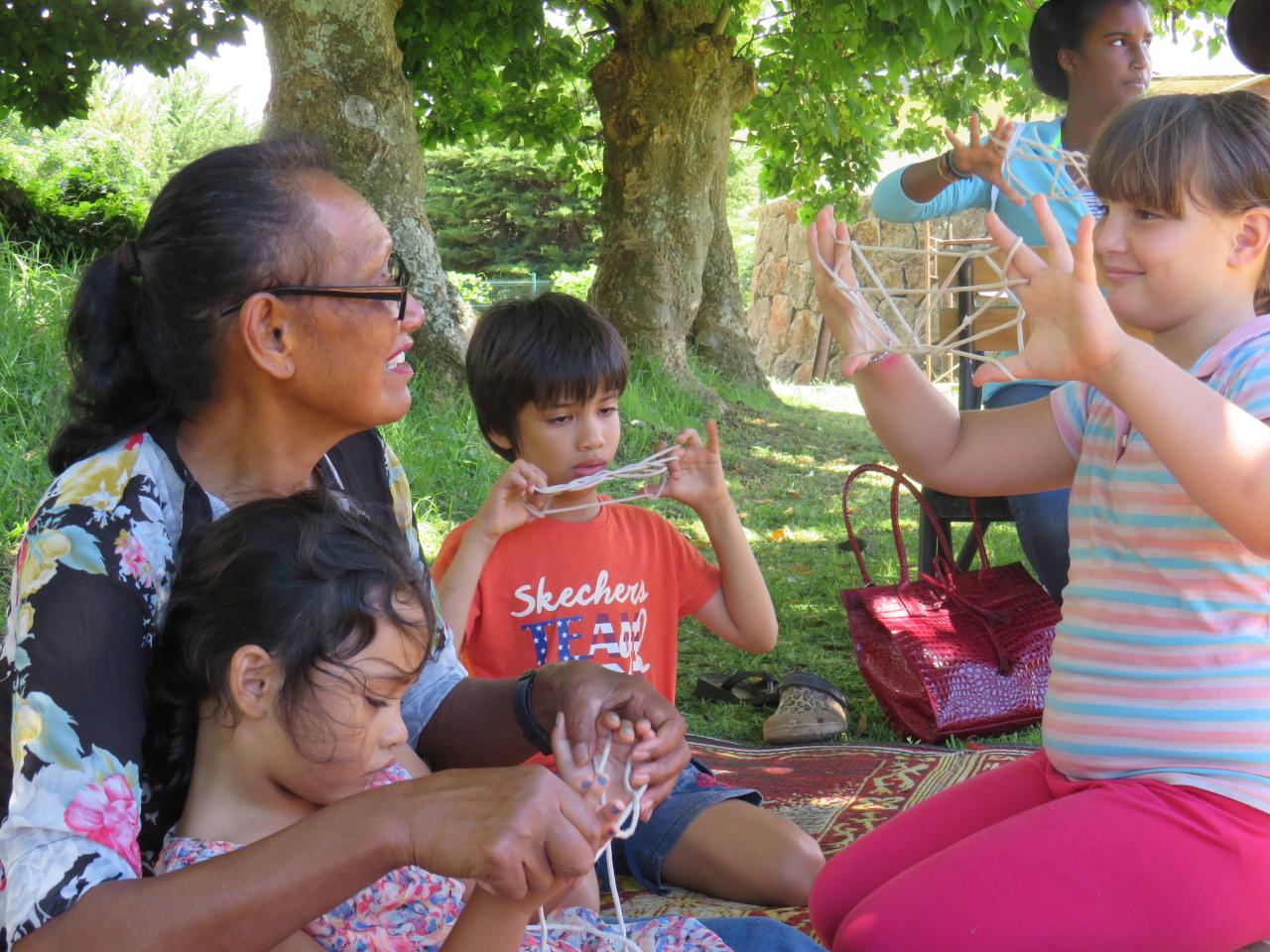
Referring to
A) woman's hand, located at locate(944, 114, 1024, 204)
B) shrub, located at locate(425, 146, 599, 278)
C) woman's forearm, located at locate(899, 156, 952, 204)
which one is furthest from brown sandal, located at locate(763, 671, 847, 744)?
shrub, located at locate(425, 146, 599, 278)

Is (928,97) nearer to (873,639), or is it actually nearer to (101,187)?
(101,187)

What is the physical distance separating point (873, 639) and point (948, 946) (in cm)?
213

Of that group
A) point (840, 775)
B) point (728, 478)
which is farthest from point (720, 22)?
point (840, 775)

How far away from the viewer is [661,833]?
2.71 metres

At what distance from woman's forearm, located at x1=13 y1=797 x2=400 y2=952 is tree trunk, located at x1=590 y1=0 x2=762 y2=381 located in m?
8.09

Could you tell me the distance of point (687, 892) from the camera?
2.73m

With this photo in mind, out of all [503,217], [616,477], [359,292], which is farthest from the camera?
[503,217]

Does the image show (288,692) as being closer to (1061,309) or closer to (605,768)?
(605,768)

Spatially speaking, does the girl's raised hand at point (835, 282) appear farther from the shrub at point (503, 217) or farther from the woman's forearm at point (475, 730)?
the shrub at point (503, 217)

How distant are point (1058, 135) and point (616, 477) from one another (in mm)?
1908

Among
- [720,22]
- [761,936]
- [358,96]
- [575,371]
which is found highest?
[720,22]

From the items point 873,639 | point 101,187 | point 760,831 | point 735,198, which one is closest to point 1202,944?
point 760,831

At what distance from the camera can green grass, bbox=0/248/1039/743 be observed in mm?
4824

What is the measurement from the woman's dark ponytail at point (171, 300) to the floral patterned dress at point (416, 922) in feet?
2.08
